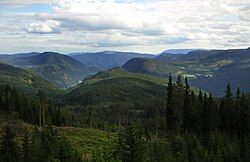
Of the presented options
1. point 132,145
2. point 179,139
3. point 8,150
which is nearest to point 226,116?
point 179,139

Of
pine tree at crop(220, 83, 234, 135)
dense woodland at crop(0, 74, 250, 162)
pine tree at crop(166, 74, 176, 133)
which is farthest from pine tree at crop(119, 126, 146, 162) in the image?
pine tree at crop(220, 83, 234, 135)

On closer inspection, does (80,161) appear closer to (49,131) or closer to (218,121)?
(49,131)

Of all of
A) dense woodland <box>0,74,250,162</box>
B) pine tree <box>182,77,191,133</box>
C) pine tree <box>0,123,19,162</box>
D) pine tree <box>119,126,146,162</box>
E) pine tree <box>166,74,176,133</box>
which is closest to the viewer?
pine tree <box>119,126,146,162</box>

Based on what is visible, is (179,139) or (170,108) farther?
(170,108)

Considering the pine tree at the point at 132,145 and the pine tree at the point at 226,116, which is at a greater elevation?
A: the pine tree at the point at 132,145

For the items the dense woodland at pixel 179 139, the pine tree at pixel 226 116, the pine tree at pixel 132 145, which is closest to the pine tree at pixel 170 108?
the dense woodland at pixel 179 139

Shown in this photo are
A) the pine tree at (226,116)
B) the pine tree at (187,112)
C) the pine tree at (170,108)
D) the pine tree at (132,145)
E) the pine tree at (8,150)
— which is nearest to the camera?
the pine tree at (132,145)

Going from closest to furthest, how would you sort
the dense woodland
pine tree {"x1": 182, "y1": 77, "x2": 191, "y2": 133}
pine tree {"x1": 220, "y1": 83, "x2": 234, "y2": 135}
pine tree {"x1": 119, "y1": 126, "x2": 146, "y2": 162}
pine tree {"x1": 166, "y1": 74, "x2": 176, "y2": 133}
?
pine tree {"x1": 119, "y1": 126, "x2": 146, "y2": 162}
the dense woodland
pine tree {"x1": 166, "y1": 74, "x2": 176, "y2": 133}
pine tree {"x1": 182, "y1": 77, "x2": 191, "y2": 133}
pine tree {"x1": 220, "y1": 83, "x2": 234, "y2": 135}

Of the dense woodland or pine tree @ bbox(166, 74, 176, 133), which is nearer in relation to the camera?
the dense woodland

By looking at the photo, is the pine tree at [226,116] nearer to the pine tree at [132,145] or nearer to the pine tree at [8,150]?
the pine tree at [8,150]

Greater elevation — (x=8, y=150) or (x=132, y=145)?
(x=132, y=145)

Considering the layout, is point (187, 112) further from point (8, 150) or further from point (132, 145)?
→ point (132, 145)

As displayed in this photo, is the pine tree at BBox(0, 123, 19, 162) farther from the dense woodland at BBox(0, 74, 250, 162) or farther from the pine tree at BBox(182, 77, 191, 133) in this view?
the pine tree at BBox(182, 77, 191, 133)

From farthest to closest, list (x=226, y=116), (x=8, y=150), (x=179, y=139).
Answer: (x=226, y=116) → (x=179, y=139) → (x=8, y=150)
